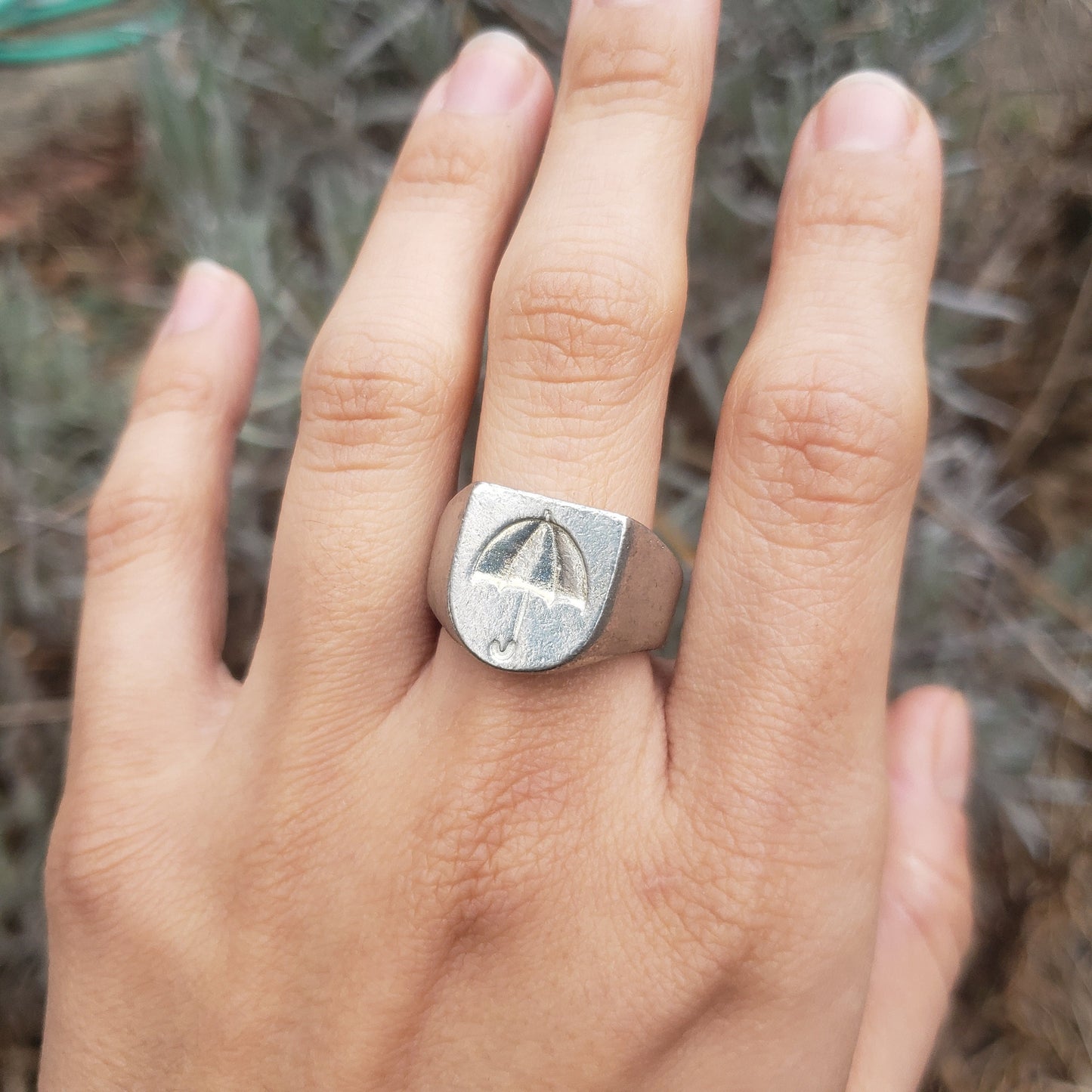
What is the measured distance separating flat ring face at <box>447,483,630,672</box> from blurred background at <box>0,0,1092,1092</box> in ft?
2.29

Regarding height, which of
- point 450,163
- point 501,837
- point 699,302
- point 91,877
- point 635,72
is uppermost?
point 635,72

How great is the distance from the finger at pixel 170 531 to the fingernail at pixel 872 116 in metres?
Answer: 0.95

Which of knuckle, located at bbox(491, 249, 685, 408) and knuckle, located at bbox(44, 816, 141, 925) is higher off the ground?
knuckle, located at bbox(491, 249, 685, 408)

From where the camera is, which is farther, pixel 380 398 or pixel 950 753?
pixel 950 753

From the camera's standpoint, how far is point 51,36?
2207mm

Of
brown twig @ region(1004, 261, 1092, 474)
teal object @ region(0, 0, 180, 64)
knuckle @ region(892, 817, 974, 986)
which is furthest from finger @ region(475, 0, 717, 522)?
teal object @ region(0, 0, 180, 64)

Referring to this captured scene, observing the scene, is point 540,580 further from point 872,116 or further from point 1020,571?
point 1020,571

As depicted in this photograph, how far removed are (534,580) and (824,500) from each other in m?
0.39

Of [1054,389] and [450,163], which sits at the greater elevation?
[450,163]

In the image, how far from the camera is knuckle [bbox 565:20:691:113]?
4.20ft

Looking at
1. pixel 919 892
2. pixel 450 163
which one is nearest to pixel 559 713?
pixel 919 892

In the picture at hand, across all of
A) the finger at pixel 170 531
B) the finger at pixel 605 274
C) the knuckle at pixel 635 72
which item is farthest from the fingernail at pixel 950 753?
the finger at pixel 170 531

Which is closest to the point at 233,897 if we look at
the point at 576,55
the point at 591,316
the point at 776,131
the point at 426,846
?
the point at 426,846

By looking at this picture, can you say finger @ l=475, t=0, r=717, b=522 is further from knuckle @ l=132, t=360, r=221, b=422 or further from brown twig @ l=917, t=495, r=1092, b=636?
brown twig @ l=917, t=495, r=1092, b=636
